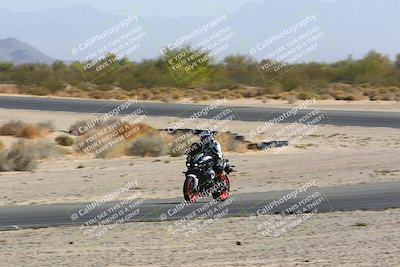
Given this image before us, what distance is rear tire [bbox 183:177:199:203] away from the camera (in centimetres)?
1694

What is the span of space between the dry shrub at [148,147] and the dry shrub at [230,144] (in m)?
2.06

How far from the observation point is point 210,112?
158ft

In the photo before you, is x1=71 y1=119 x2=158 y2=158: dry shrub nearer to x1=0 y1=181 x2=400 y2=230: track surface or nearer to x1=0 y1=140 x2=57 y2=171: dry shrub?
x1=0 y1=140 x2=57 y2=171: dry shrub

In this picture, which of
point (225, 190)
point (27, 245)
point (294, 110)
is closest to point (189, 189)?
point (225, 190)

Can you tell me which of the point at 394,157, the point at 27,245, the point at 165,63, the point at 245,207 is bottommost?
the point at 394,157

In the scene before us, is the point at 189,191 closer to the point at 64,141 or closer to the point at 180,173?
the point at 180,173

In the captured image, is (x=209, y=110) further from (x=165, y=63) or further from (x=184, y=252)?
(x=165, y=63)

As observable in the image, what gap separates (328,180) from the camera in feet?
74.6

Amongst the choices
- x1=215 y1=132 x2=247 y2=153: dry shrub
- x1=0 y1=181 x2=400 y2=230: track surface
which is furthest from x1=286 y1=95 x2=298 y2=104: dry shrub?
x1=0 y1=181 x2=400 y2=230: track surface

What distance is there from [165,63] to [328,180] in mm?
71792

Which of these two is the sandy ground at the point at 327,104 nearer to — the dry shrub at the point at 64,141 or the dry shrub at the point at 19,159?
the dry shrub at the point at 64,141

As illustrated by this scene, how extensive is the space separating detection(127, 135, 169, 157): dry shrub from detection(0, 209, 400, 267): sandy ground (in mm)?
14872

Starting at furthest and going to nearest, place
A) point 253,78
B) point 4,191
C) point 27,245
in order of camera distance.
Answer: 1. point 253,78
2. point 4,191
3. point 27,245

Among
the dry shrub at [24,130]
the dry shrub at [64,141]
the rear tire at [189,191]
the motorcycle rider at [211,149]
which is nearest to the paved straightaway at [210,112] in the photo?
the dry shrub at [24,130]
